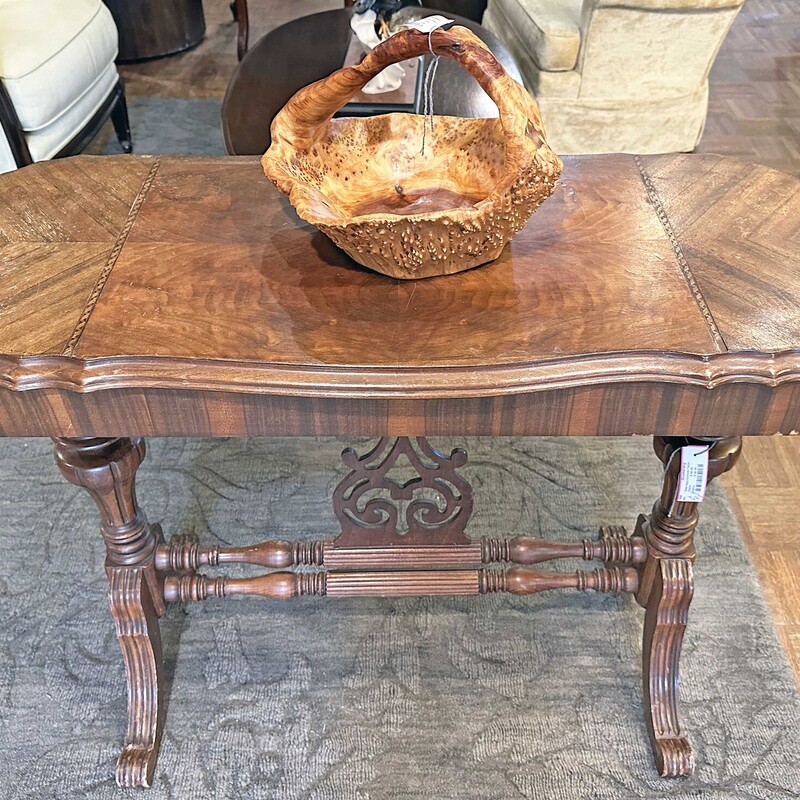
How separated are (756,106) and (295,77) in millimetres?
1746

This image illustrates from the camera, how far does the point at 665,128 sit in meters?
2.31

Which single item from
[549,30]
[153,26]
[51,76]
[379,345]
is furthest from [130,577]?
[153,26]

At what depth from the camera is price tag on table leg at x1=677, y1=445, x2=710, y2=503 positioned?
93 centimetres

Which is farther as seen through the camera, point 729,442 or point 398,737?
point 398,737

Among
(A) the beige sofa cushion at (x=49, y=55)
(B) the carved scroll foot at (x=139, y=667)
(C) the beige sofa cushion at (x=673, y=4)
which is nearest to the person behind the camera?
(B) the carved scroll foot at (x=139, y=667)

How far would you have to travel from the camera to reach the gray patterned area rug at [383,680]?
1.06 metres

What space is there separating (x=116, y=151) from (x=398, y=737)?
2.00m

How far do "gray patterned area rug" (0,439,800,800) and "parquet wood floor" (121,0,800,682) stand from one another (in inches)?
1.8

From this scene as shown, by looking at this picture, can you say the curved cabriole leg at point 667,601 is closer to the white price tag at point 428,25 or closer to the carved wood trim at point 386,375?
the carved wood trim at point 386,375

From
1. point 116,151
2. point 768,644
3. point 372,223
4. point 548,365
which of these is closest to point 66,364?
point 372,223

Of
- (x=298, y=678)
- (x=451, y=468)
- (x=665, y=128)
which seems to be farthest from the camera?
(x=665, y=128)

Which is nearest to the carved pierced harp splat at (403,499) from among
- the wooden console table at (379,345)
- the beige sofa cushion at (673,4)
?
the wooden console table at (379,345)

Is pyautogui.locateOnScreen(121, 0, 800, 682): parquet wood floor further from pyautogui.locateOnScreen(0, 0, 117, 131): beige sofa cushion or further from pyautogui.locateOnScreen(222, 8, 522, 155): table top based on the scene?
pyautogui.locateOnScreen(0, 0, 117, 131): beige sofa cushion

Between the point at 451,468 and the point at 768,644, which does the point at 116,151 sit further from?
the point at 768,644
